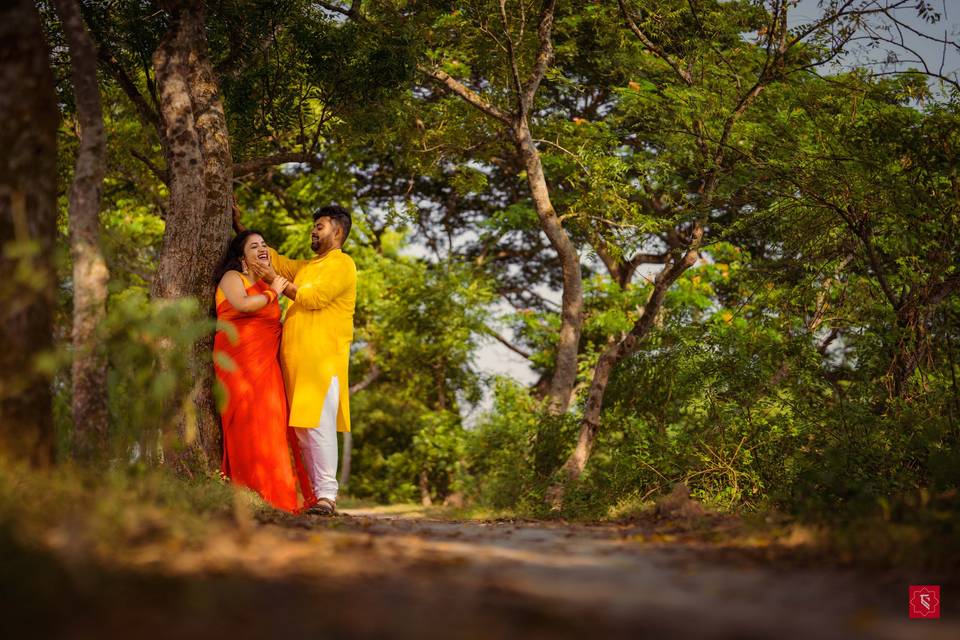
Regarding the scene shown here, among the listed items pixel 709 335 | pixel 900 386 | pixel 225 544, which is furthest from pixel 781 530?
pixel 709 335

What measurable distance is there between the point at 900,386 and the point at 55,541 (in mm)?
8094

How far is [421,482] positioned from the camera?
78.7 feet

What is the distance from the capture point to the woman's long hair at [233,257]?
805cm

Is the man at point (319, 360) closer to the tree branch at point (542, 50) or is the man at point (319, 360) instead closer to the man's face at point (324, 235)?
the man's face at point (324, 235)

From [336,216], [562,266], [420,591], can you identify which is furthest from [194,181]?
[562,266]

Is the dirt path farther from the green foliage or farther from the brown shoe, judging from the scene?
the brown shoe

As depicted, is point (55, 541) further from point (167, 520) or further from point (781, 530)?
point (781, 530)

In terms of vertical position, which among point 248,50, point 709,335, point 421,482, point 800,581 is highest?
point 248,50

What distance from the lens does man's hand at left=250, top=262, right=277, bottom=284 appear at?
26.9 feet

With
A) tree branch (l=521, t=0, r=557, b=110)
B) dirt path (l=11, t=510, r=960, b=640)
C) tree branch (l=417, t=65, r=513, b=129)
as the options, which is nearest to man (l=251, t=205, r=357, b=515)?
dirt path (l=11, t=510, r=960, b=640)

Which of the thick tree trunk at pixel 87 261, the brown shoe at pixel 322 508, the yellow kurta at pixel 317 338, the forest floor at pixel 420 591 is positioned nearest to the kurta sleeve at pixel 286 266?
the yellow kurta at pixel 317 338

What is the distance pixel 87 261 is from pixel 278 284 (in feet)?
10.9

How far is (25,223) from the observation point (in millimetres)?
4457

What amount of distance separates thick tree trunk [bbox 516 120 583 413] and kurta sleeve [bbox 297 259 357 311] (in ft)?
16.8
